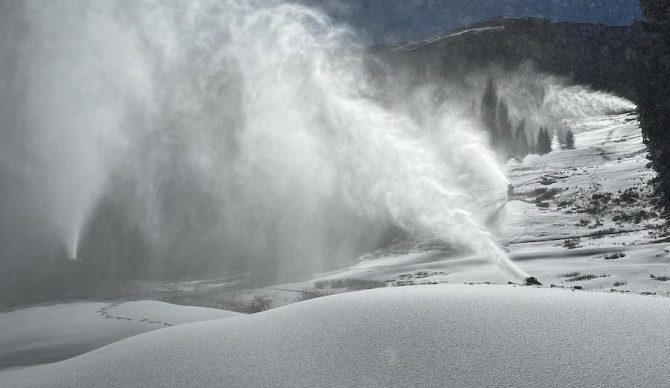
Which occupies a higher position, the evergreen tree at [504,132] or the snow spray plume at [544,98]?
the snow spray plume at [544,98]

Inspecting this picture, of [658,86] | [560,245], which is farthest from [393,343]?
[658,86]

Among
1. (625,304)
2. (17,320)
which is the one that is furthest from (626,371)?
(17,320)

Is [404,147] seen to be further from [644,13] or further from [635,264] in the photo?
[635,264]

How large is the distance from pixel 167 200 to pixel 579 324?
69.3m

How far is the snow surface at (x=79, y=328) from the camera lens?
30.5 feet

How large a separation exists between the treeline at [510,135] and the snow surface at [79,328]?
70.5 metres

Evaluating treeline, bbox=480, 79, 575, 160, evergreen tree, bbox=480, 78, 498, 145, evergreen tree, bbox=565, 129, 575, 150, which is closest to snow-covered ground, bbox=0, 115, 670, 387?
evergreen tree, bbox=565, 129, 575, 150

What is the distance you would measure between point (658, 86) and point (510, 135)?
82.9 meters

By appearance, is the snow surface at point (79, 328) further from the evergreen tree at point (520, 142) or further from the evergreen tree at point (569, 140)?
the evergreen tree at point (569, 140)

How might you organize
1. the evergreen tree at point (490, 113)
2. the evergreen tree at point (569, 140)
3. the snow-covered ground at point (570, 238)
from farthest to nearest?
the evergreen tree at point (490, 113) → the evergreen tree at point (569, 140) → the snow-covered ground at point (570, 238)

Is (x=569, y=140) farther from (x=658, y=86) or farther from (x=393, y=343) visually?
(x=393, y=343)

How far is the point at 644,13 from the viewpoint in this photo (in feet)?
71.7

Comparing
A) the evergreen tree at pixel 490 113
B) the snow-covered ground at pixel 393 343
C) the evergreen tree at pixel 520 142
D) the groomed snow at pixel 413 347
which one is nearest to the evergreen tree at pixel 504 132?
the evergreen tree at pixel 490 113

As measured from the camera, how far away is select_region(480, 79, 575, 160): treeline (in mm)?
78812
